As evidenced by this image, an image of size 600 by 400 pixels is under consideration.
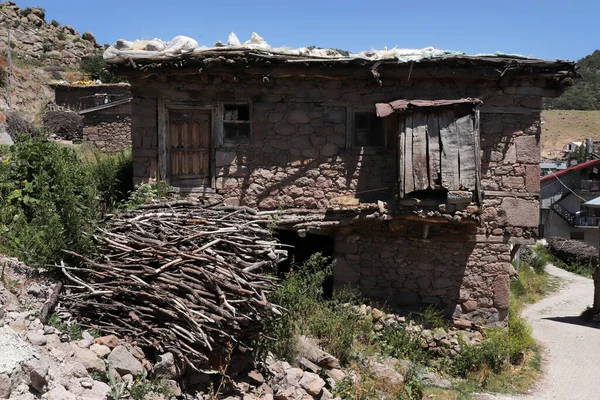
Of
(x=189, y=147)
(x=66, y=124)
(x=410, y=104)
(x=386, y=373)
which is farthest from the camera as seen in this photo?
(x=66, y=124)

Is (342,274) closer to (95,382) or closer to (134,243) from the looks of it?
(134,243)

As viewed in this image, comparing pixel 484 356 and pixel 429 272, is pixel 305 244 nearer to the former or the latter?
pixel 429 272

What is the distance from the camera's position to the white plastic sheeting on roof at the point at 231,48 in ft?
29.6

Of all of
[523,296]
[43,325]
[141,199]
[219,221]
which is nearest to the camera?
[43,325]

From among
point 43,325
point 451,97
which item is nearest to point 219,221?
point 43,325


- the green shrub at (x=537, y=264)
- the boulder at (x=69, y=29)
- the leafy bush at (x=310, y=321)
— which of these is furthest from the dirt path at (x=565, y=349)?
the boulder at (x=69, y=29)

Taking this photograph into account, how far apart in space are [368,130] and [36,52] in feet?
118

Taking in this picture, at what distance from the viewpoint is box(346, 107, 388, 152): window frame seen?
947cm

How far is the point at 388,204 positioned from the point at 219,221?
3.35 m

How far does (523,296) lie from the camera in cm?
1816

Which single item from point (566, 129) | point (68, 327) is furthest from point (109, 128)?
point (566, 129)

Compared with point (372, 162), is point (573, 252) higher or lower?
lower

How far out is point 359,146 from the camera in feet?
31.6

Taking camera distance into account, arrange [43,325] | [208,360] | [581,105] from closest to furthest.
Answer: [43,325]
[208,360]
[581,105]
